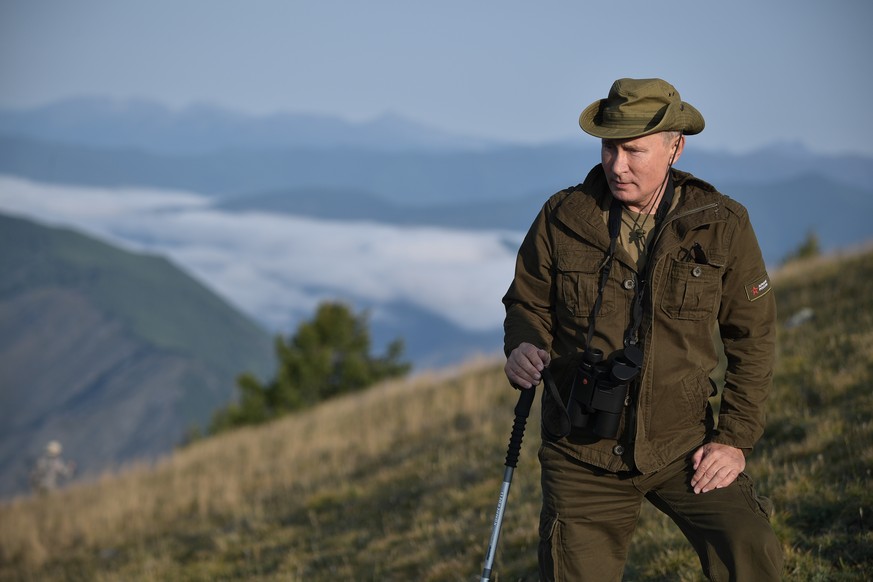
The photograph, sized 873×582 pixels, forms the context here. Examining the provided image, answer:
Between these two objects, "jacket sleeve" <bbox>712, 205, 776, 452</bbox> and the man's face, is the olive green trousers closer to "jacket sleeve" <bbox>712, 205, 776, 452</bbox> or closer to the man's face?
"jacket sleeve" <bbox>712, 205, 776, 452</bbox>

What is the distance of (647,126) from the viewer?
3557 mm

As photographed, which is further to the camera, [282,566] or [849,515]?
[282,566]

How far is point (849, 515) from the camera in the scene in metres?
5.29

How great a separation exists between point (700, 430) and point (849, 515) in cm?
210

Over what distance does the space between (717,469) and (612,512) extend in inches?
17.7

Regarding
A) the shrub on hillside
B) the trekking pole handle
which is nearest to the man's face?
the trekking pole handle

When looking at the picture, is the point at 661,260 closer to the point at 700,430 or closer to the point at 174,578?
the point at 700,430

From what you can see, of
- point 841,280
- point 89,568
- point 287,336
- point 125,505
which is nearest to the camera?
point 89,568

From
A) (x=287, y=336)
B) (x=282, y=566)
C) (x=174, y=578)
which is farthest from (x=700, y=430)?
(x=287, y=336)

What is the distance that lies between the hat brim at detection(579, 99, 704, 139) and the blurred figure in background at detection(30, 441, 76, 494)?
17.6m

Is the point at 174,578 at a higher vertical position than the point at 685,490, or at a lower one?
lower

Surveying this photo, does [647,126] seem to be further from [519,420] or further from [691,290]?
[519,420]

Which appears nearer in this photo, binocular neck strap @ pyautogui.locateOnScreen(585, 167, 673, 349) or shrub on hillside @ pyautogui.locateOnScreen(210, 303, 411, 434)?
binocular neck strap @ pyautogui.locateOnScreen(585, 167, 673, 349)

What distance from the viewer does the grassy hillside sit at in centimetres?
A: 564
